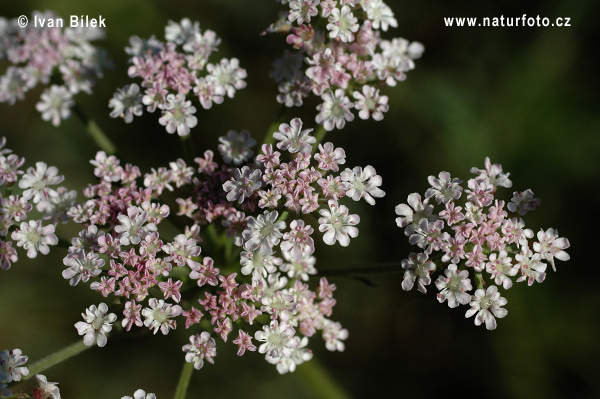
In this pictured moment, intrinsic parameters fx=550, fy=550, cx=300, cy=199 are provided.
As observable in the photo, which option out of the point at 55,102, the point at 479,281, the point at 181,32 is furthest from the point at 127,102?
the point at 479,281

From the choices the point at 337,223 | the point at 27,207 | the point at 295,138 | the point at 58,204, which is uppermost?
the point at 295,138

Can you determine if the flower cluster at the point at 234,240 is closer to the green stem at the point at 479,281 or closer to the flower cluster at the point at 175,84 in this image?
the flower cluster at the point at 175,84

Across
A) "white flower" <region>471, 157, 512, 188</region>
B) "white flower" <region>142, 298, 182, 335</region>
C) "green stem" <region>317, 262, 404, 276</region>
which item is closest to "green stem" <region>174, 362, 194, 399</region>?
"white flower" <region>142, 298, 182, 335</region>

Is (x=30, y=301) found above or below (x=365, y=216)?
below

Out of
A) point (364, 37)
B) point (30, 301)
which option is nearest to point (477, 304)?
point (364, 37)

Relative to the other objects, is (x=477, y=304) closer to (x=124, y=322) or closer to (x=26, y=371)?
(x=124, y=322)

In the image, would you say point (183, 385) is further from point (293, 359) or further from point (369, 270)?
point (369, 270)

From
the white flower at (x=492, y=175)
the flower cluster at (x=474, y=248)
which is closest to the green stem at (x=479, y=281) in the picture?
the flower cluster at (x=474, y=248)
